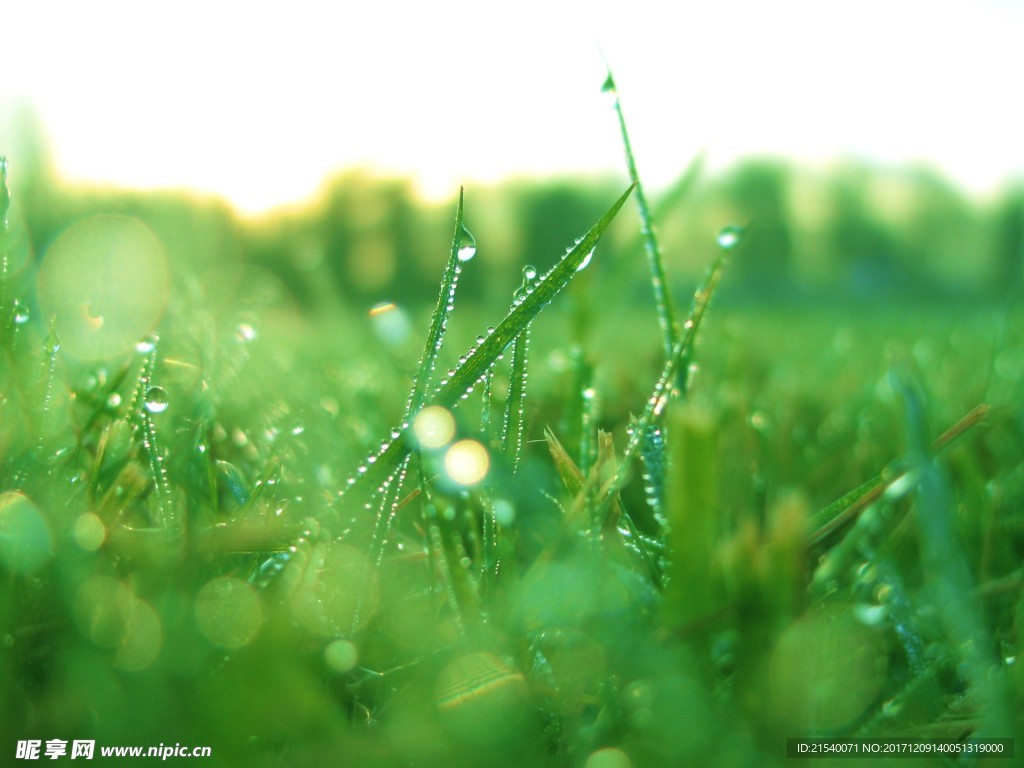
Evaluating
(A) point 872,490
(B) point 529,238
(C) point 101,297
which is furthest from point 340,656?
(B) point 529,238

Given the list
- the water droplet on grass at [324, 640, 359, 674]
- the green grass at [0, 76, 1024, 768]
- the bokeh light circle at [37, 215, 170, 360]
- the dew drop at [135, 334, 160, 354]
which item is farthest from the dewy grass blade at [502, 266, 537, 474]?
the bokeh light circle at [37, 215, 170, 360]

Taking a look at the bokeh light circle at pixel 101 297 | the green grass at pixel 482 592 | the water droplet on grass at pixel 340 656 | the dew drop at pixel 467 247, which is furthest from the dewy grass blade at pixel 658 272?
the bokeh light circle at pixel 101 297

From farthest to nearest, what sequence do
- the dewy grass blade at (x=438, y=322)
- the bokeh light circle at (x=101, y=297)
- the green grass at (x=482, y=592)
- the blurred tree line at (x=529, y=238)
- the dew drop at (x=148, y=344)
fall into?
the blurred tree line at (x=529, y=238), the bokeh light circle at (x=101, y=297), the dew drop at (x=148, y=344), the dewy grass blade at (x=438, y=322), the green grass at (x=482, y=592)

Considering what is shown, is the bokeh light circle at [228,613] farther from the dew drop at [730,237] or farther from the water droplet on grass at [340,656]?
the dew drop at [730,237]

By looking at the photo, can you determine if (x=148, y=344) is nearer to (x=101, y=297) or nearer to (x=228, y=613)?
(x=228, y=613)

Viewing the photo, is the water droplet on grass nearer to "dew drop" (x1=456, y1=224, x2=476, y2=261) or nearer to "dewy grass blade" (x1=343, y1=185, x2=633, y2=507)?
"dewy grass blade" (x1=343, y1=185, x2=633, y2=507)

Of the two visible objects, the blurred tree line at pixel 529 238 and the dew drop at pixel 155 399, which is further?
the blurred tree line at pixel 529 238

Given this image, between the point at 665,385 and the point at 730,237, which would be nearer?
the point at 665,385
